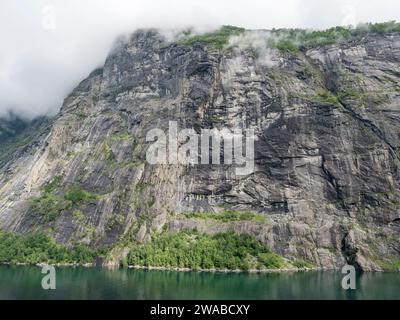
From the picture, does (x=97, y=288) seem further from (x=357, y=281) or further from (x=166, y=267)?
(x=357, y=281)

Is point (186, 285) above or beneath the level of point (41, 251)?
beneath

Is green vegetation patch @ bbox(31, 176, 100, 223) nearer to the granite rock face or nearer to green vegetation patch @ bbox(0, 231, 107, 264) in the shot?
the granite rock face

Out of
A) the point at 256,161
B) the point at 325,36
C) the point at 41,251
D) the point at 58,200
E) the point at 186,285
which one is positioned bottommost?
the point at 186,285

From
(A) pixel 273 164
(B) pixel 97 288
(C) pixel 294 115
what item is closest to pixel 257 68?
(C) pixel 294 115

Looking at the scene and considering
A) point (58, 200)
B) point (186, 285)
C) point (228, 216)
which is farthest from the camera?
point (58, 200)

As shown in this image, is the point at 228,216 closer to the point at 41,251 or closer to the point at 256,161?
the point at 256,161

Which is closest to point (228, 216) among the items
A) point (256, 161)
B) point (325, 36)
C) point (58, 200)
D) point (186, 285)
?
point (256, 161)
